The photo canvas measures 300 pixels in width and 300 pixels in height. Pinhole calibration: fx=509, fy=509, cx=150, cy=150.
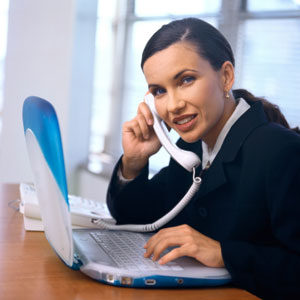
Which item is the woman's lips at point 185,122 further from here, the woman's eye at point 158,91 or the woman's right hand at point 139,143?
the woman's right hand at point 139,143

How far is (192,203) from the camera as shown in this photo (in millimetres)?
1245

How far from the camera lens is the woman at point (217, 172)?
0.96 meters

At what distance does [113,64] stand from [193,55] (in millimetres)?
2734

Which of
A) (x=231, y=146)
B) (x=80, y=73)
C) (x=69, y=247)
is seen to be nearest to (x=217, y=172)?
(x=231, y=146)

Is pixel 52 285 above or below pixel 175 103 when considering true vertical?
below

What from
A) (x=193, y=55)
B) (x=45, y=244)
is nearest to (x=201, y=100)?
A: (x=193, y=55)

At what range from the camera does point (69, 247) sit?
2.91ft

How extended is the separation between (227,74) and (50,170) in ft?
1.91

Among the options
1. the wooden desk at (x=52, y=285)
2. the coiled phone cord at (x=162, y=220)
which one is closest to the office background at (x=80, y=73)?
the coiled phone cord at (x=162, y=220)

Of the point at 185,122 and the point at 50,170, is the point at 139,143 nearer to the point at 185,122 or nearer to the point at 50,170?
the point at 185,122

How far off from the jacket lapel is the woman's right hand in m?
0.27

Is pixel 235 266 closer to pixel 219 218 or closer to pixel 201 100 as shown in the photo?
pixel 219 218

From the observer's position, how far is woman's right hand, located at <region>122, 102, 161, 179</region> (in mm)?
1418

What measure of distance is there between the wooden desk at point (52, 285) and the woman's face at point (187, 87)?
1.36 feet
